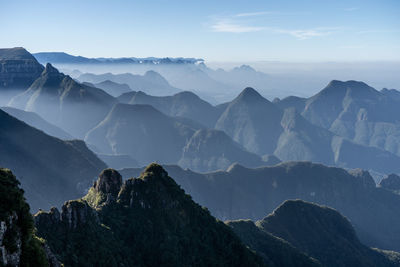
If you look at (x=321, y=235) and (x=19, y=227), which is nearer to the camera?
(x=19, y=227)

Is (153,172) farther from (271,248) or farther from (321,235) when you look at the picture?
(321,235)

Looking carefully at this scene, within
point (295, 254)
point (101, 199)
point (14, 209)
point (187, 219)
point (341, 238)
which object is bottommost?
point (341, 238)

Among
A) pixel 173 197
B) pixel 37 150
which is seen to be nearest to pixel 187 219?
pixel 173 197

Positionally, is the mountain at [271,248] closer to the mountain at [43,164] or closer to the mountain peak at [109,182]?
the mountain peak at [109,182]

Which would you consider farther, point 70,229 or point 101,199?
point 101,199

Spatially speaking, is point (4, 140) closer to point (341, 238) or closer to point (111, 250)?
point (111, 250)

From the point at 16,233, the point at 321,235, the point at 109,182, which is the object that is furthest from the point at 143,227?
the point at 321,235

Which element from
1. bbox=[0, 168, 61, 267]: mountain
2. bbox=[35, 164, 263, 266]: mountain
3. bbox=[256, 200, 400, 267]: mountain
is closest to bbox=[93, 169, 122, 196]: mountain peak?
bbox=[35, 164, 263, 266]: mountain
